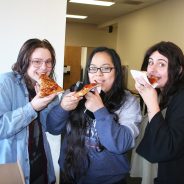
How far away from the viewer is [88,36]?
925 cm

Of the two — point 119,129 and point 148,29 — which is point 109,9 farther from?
point 119,129

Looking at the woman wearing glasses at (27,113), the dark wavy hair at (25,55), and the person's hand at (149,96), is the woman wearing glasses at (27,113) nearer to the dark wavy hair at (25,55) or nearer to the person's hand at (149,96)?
the dark wavy hair at (25,55)

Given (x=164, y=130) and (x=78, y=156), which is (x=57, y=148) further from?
(x=164, y=130)

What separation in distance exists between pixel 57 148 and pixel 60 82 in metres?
0.58

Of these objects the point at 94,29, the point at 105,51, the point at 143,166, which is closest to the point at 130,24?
the point at 94,29

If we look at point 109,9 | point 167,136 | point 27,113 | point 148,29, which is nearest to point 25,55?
point 27,113

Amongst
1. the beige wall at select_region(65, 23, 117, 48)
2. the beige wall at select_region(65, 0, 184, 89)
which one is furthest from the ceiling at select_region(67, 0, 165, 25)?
the beige wall at select_region(65, 23, 117, 48)

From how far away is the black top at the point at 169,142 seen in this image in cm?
114

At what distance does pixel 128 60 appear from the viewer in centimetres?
670

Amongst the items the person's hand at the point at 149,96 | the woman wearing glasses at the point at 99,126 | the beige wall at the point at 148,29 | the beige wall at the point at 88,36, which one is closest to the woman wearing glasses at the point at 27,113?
the woman wearing glasses at the point at 99,126

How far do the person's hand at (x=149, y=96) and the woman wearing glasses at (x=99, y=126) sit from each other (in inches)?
3.2

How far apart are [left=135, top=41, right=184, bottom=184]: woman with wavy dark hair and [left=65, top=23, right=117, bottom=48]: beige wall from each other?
7.79 meters

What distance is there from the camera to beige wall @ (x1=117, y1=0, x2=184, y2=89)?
472 cm

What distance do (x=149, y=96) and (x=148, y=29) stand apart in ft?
15.6
